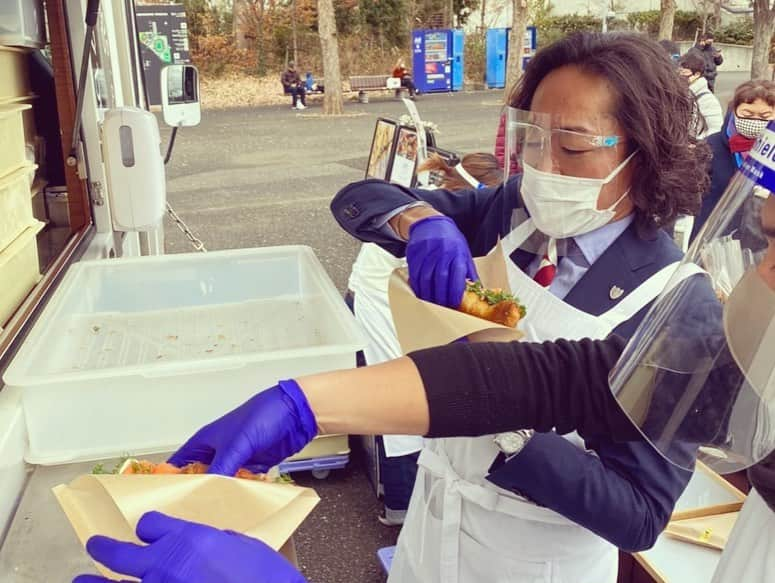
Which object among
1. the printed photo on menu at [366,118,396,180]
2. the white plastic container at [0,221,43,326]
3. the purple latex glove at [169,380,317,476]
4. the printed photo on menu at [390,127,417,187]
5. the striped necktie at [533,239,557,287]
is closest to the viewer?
the purple latex glove at [169,380,317,476]

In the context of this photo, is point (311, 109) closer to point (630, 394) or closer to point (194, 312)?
point (194, 312)

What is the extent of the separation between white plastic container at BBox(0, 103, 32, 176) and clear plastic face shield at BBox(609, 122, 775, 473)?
1.61 meters

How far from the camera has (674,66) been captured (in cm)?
168

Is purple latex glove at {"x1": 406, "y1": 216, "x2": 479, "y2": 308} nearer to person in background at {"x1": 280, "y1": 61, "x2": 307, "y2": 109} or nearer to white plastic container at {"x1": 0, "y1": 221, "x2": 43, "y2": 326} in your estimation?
white plastic container at {"x1": 0, "y1": 221, "x2": 43, "y2": 326}

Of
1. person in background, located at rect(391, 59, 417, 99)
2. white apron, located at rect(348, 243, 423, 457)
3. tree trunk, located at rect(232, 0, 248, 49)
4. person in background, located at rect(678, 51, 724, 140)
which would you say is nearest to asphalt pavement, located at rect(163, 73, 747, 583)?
white apron, located at rect(348, 243, 423, 457)

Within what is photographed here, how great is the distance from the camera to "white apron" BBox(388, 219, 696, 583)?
1508 millimetres

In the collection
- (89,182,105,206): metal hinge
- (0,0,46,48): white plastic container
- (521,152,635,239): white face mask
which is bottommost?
(89,182,105,206): metal hinge

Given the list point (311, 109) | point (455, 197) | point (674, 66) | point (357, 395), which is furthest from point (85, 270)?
point (311, 109)

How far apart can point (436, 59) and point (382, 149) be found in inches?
731

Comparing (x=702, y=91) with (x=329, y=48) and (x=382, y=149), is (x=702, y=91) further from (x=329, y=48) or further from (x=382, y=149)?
(x=329, y=48)

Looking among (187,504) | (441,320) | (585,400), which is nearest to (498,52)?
(441,320)

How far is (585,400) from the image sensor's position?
4.03 feet

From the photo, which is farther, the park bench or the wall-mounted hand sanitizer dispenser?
the park bench

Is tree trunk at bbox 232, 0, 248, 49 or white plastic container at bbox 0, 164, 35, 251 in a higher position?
tree trunk at bbox 232, 0, 248, 49
